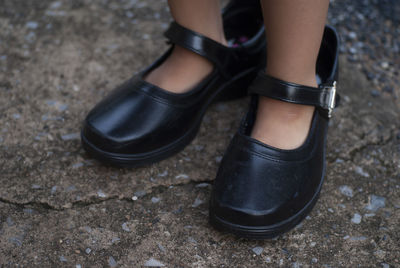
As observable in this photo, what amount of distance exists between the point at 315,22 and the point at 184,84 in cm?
43

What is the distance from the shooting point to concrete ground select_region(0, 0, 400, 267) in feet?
3.13

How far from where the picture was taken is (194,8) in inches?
43.2

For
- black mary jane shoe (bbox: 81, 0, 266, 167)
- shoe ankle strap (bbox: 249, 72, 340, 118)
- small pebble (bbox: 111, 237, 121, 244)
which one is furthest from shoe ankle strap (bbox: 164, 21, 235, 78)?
small pebble (bbox: 111, 237, 121, 244)

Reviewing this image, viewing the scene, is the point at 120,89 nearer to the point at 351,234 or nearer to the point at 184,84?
the point at 184,84

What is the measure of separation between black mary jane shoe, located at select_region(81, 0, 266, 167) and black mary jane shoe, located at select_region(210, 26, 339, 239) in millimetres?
209

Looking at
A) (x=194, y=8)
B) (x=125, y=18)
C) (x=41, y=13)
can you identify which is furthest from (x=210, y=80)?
(x=41, y=13)

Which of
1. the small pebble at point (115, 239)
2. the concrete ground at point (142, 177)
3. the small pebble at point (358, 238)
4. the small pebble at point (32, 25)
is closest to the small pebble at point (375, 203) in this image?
the concrete ground at point (142, 177)

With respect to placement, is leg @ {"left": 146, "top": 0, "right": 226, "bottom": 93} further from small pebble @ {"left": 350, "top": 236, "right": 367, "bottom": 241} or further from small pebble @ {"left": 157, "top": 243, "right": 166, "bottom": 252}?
small pebble @ {"left": 350, "top": 236, "right": 367, "bottom": 241}

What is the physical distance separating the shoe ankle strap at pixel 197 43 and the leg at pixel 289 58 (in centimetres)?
22

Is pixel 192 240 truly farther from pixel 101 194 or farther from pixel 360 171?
pixel 360 171

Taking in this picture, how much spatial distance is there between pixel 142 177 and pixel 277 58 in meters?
0.50

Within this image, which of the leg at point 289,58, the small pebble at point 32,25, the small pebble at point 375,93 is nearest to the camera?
the leg at point 289,58

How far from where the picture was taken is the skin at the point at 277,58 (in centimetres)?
88

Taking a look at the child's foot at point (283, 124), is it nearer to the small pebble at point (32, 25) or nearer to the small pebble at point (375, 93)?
the small pebble at point (375, 93)
